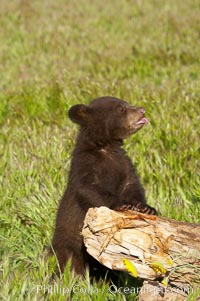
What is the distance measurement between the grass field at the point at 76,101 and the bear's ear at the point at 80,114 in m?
1.06

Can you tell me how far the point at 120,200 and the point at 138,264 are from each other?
83 centimetres

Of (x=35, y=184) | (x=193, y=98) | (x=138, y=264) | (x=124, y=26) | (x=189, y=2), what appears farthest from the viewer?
(x=189, y=2)

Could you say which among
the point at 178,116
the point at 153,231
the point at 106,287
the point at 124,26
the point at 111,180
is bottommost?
the point at 106,287

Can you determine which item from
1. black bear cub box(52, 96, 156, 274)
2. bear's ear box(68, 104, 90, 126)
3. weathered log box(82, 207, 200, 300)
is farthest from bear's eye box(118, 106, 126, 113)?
weathered log box(82, 207, 200, 300)

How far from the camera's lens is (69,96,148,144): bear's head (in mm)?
5359

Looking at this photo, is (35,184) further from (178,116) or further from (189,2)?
(189,2)

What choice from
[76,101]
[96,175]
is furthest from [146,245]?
[76,101]

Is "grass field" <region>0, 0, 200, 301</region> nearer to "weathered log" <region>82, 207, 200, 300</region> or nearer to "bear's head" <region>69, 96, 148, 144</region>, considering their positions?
"weathered log" <region>82, 207, 200, 300</region>

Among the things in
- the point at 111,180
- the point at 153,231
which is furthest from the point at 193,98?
the point at 153,231

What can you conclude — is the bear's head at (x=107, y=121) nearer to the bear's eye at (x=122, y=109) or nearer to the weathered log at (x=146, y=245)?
the bear's eye at (x=122, y=109)

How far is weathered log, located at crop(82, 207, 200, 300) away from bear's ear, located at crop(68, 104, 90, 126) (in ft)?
3.36

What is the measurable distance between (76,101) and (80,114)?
3.72 m

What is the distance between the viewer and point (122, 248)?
14.3 feet

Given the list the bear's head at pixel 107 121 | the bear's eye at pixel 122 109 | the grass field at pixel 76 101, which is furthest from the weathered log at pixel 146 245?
the bear's eye at pixel 122 109
